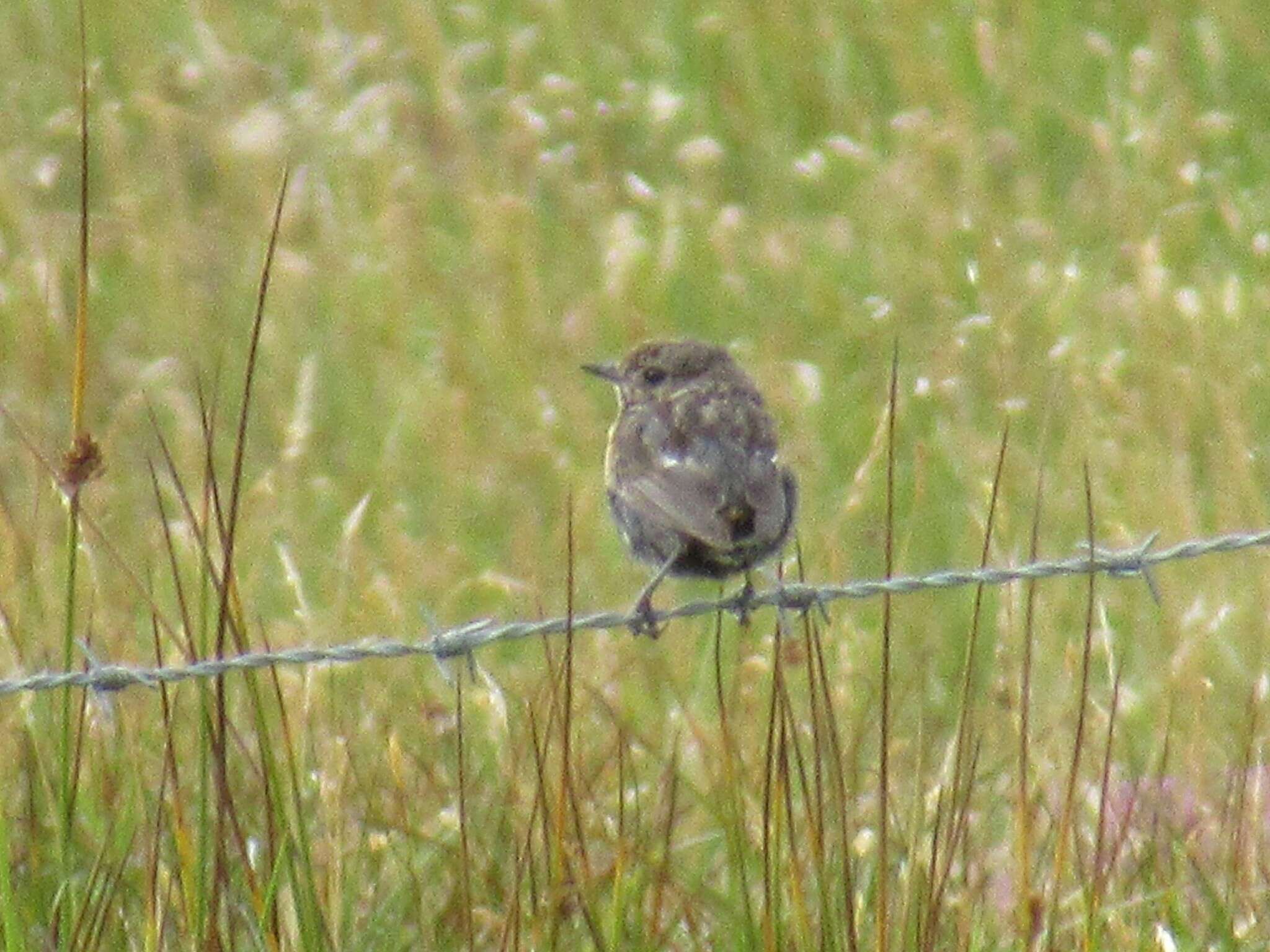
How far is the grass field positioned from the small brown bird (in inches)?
8.7

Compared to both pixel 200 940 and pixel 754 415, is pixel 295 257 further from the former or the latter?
pixel 200 940

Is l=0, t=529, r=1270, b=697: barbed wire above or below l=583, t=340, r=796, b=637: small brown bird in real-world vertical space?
below

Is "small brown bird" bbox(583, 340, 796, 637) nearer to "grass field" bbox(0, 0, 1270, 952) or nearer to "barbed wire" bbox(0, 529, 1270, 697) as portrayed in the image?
"grass field" bbox(0, 0, 1270, 952)

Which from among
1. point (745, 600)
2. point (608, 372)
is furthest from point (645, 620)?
point (608, 372)

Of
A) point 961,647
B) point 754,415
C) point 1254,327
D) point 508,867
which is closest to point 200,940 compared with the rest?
point 508,867

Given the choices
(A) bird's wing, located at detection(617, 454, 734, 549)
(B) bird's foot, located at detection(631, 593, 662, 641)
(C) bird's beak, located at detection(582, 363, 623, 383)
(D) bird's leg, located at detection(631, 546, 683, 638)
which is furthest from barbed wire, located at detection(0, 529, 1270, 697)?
(C) bird's beak, located at detection(582, 363, 623, 383)

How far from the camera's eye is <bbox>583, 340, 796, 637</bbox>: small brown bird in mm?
5219

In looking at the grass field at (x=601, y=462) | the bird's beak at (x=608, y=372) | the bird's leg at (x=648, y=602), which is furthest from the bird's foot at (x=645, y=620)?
the bird's beak at (x=608, y=372)

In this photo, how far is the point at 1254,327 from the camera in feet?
28.4

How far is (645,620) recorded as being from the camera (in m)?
4.63

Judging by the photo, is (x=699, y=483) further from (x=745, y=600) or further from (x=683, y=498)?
(x=745, y=600)

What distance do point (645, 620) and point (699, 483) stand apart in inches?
29.0

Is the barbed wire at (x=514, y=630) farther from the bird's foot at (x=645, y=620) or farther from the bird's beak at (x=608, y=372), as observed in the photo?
the bird's beak at (x=608, y=372)

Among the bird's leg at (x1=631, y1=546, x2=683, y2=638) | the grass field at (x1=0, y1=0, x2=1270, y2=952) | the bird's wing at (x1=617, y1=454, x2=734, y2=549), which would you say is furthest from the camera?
the bird's wing at (x1=617, y1=454, x2=734, y2=549)
